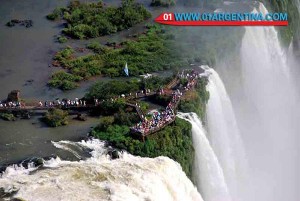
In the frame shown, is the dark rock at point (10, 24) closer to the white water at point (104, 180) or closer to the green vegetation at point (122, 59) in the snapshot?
the green vegetation at point (122, 59)

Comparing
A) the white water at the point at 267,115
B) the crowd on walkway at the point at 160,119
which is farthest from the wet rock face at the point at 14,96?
the white water at the point at 267,115

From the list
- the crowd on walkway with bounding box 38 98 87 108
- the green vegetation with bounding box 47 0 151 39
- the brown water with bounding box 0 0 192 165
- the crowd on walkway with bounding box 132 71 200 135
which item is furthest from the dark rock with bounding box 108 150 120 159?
the green vegetation with bounding box 47 0 151 39

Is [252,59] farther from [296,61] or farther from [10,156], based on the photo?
[10,156]

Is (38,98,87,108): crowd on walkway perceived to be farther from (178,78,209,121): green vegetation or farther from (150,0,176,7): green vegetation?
(150,0,176,7): green vegetation

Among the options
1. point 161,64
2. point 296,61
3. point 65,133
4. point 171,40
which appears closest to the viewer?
point 65,133

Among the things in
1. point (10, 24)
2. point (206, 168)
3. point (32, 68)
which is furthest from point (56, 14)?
point (206, 168)

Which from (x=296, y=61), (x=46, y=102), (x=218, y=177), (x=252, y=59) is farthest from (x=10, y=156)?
(x=296, y=61)
